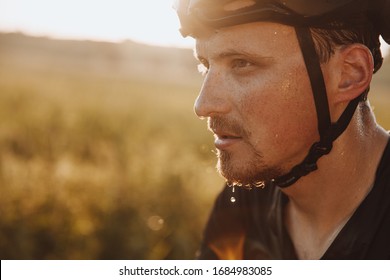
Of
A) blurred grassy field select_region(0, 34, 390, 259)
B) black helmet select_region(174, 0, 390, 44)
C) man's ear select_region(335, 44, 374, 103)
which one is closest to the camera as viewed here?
black helmet select_region(174, 0, 390, 44)

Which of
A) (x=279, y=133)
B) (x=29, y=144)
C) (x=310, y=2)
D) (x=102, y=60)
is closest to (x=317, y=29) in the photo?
(x=310, y=2)

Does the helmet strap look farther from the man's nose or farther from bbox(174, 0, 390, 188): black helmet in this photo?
the man's nose

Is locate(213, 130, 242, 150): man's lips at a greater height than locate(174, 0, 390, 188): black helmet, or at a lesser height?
lesser

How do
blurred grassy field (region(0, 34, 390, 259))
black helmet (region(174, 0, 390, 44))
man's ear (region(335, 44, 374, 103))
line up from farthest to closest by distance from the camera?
blurred grassy field (region(0, 34, 390, 259)), man's ear (region(335, 44, 374, 103)), black helmet (region(174, 0, 390, 44))

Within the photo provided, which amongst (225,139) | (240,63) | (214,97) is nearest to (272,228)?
(225,139)

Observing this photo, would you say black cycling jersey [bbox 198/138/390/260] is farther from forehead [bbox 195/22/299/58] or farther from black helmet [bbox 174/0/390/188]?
forehead [bbox 195/22/299/58]

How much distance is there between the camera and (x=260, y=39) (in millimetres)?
2654

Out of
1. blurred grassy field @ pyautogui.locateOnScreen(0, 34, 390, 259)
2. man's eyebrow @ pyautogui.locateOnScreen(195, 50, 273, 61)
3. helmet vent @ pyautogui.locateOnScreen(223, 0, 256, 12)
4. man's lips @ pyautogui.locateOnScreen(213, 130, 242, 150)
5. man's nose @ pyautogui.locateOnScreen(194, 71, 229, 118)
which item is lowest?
blurred grassy field @ pyautogui.locateOnScreen(0, 34, 390, 259)

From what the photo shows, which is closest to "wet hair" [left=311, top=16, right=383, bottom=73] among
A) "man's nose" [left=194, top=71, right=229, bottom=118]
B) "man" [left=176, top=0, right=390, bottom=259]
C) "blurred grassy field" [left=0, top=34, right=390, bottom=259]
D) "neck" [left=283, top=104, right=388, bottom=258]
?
"man" [left=176, top=0, right=390, bottom=259]

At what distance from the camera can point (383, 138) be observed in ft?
9.53

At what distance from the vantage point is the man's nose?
271cm

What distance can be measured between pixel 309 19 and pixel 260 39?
0.29 m

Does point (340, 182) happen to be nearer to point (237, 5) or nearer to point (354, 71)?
point (354, 71)

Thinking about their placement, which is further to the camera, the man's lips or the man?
the man's lips
